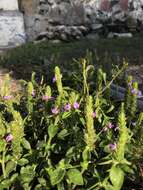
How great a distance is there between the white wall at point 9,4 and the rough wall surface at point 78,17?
10 centimetres

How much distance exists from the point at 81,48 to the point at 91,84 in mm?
3851

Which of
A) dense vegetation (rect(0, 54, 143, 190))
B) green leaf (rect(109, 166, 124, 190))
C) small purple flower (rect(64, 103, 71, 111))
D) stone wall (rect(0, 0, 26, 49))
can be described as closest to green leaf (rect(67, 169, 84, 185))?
dense vegetation (rect(0, 54, 143, 190))

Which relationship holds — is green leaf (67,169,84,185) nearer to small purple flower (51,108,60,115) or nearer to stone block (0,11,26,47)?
small purple flower (51,108,60,115)

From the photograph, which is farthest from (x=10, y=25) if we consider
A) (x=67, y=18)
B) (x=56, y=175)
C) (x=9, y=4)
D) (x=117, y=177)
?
(x=117, y=177)

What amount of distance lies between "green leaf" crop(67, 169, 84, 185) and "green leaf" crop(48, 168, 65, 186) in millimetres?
28

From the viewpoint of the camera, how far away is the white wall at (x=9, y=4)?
859 centimetres

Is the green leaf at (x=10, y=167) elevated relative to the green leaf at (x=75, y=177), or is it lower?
lower

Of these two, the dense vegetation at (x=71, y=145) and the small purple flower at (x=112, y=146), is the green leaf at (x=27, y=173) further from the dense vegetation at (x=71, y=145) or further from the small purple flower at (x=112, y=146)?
the small purple flower at (x=112, y=146)

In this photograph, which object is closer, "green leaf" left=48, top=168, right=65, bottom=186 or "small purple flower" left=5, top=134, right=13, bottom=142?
"green leaf" left=48, top=168, right=65, bottom=186

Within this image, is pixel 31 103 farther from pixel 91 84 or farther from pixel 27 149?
pixel 91 84

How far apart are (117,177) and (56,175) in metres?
0.26

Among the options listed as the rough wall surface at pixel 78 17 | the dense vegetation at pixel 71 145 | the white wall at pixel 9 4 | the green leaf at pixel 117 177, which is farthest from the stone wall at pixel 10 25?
the green leaf at pixel 117 177

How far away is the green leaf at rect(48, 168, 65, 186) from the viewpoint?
216 centimetres

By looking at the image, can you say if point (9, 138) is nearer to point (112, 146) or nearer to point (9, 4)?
point (112, 146)
